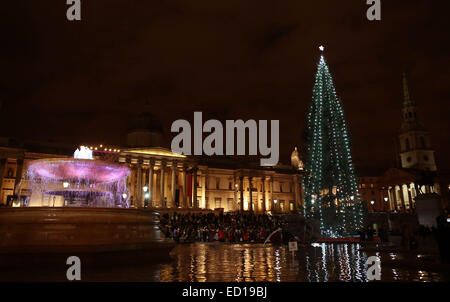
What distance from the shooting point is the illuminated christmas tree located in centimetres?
2262

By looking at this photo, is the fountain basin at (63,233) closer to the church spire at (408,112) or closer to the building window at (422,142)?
the building window at (422,142)

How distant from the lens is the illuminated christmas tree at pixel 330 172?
22.6 m

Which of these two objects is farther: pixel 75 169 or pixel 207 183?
pixel 207 183

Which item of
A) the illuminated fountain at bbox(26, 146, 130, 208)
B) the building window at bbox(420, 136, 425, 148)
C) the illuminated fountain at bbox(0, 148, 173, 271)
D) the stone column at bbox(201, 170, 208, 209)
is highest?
the building window at bbox(420, 136, 425, 148)

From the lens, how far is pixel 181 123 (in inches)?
1713

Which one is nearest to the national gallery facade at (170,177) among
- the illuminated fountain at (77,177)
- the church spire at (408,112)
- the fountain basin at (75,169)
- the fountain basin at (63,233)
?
the illuminated fountain at (77,177)

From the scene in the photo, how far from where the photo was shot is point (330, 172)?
75.0ft

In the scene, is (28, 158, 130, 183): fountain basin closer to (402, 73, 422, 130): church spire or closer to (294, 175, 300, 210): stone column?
(294, 175, 300, 210): stone column

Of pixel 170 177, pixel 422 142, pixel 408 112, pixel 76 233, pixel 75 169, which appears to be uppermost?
pixel 408 112

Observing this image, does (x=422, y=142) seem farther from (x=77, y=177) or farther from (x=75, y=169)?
(x=75, y=169)

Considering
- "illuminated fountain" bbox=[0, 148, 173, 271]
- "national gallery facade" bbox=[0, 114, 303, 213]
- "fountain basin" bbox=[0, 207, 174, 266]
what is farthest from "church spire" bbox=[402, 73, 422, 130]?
"fountain basin" bbox=[0, 207, 174, 266]

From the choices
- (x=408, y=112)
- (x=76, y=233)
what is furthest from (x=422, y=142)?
(x=76, y=233)

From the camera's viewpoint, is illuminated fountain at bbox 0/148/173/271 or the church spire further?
the church spire
